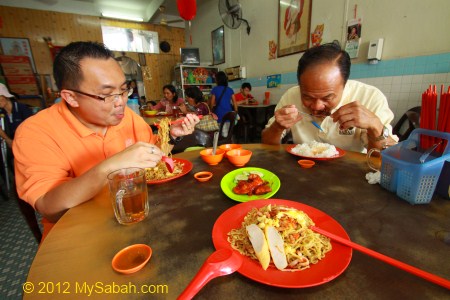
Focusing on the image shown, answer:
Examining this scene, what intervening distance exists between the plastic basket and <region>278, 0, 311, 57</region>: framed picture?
4558mm

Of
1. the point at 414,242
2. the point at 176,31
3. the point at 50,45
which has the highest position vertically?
the point at 176,31

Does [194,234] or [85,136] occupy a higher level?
[85,136]

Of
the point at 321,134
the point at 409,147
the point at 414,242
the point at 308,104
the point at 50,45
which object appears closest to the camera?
the point at 414,242

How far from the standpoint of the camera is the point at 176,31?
35.2 ft

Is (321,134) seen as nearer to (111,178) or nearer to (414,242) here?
(414,242)

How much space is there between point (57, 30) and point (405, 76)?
37.5 ft

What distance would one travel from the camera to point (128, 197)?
2.98 feet

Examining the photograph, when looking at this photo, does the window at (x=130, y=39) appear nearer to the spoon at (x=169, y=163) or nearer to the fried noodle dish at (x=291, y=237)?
the spoon at (x=169, y=163)

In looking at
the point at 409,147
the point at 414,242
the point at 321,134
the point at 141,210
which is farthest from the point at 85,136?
the point at 321,134

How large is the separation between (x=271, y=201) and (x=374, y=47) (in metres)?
3.97

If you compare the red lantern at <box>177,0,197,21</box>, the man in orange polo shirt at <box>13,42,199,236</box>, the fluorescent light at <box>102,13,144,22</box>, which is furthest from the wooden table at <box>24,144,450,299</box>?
the fluorescent light at <box>102,13,144,22</box>

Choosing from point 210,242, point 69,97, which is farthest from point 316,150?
point 69,97

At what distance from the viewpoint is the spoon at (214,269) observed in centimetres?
53

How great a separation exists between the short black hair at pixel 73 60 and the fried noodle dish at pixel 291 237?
132 cm
